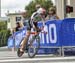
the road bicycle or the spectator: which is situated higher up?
the spectator

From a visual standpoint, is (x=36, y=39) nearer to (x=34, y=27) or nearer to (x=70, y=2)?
(x=34, y=27)

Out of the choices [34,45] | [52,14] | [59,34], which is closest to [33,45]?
[34,45]

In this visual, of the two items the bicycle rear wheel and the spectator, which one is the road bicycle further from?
the spectator

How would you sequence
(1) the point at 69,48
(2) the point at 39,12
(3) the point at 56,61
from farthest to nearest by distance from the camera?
(1) the point at 69,48, (2) the point at 39,12, (3) the point at 56,61

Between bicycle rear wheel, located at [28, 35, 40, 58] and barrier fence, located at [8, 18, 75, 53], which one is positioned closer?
bicycle rear wheel, located at [28, 35, 40, 58]

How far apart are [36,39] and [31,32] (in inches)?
11.6

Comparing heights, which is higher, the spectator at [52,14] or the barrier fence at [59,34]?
the spectator at [52,14]

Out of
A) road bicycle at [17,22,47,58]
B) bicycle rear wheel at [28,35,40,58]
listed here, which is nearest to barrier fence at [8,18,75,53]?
road bicycle at [17,22,47,58]

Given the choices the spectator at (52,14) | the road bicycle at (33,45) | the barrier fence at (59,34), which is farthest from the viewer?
the spectator at (52,14)

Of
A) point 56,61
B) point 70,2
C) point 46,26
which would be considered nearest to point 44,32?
point 46,26

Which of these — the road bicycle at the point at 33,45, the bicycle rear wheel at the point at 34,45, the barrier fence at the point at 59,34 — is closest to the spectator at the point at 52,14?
the barrier fence at the point at 59,34

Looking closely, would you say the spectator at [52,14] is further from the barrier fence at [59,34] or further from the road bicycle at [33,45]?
the road bicycle at [33,45]

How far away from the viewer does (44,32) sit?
11.0m

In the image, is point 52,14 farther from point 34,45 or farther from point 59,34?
point 34,45
